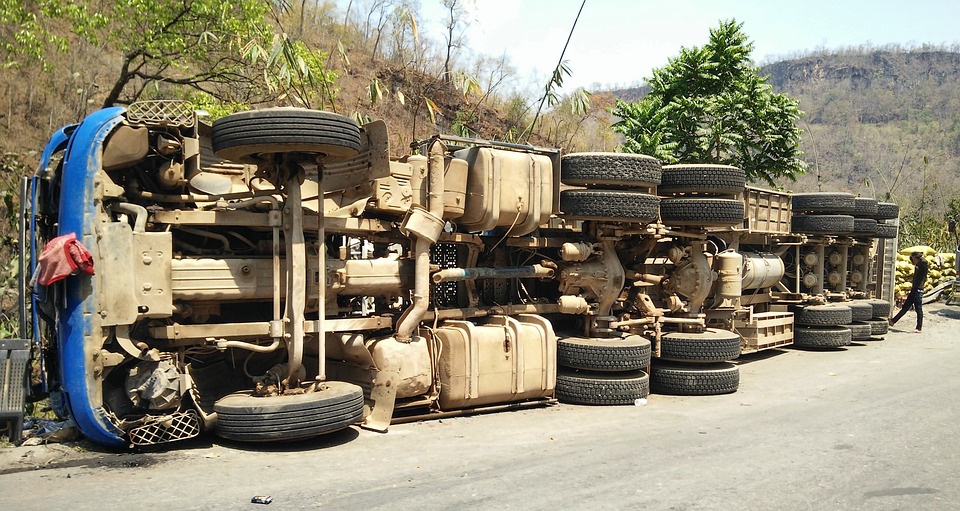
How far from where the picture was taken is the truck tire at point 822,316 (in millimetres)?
13117

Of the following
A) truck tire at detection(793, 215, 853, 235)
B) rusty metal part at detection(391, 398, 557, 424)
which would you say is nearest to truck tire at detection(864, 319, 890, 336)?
truck tire at detection(793, 215, 853, 235)

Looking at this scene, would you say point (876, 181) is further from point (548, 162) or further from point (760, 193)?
point (548, 162)

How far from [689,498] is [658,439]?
5.86ft

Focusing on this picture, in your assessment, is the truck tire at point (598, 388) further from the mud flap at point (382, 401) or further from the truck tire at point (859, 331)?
the truck tire at point (859, 331)

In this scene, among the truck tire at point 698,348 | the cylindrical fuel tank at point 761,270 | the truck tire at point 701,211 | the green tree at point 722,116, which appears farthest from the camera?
the green tree at point 722,116

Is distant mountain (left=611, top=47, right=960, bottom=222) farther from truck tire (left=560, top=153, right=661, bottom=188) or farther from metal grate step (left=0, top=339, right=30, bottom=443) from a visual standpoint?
metal grate step (left=0, top=339, right=30, bottom=443)

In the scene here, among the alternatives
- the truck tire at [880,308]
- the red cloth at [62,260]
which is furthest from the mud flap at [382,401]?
the truck tire at [880,308]

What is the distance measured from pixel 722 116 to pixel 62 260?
19190 millimetres

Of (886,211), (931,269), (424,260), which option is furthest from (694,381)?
(931,269)

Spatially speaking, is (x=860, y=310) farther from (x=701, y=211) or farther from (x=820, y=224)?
(x=701, y=211)

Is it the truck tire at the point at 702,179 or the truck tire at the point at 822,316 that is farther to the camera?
the truck tire at the point at 822,316

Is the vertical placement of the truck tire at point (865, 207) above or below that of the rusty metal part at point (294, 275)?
above

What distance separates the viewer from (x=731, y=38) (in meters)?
22.5

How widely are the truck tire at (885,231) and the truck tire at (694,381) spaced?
24.1ft
